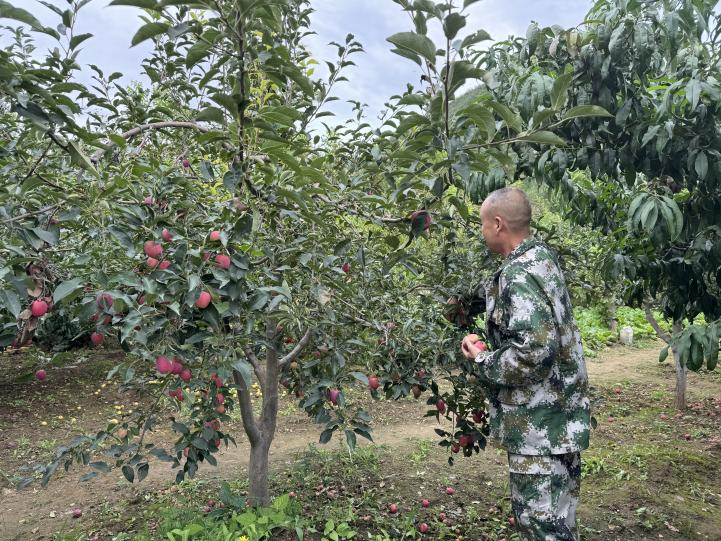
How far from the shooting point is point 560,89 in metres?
1.49

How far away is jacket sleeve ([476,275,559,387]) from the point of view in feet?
5.67

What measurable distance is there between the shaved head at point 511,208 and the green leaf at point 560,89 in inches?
17.3

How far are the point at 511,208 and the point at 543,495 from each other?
995 mm

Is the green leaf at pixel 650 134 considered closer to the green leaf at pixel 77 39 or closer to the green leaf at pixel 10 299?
the green leaf at pixel 77 39

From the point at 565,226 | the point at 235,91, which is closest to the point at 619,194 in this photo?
the point at 235,91

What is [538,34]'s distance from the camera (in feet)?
8.92

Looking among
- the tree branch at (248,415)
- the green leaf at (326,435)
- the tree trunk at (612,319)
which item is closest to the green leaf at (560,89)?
the green leaf at (326,435)

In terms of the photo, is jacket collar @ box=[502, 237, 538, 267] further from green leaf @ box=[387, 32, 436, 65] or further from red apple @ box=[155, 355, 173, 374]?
red apple @ box=[155, 355, 173, 374]

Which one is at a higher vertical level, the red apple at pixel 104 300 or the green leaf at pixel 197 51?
the green leaf at pixel 197 51

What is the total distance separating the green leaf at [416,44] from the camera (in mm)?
1245

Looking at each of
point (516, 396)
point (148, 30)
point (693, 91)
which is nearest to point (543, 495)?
point (516, 396)

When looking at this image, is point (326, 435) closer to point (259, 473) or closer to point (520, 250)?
point (520, 250)

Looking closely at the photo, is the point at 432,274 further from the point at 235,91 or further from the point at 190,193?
the point at 235,91

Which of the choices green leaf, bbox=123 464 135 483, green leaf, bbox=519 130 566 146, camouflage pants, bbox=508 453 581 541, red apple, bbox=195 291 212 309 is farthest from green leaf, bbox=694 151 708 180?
green leaf, bbox=123 464 135 483
